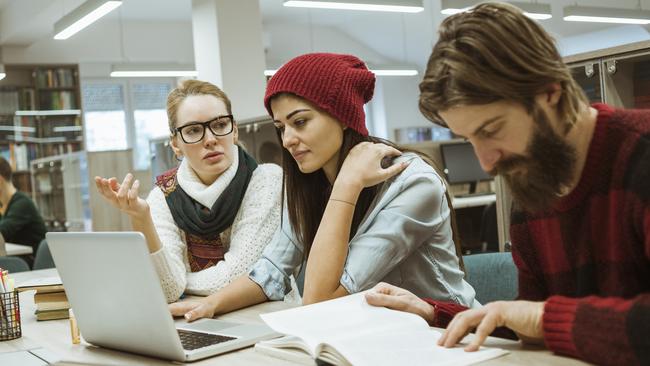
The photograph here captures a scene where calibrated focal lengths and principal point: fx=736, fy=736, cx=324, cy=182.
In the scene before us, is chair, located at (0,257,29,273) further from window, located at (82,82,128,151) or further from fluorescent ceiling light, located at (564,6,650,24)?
window, located at (82,82,128,151)

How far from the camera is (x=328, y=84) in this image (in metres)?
1.87

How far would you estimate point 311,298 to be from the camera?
5.75ft

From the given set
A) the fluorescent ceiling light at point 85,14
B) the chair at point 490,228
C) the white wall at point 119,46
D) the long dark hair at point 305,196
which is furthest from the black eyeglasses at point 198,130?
the white wall at point 119,46

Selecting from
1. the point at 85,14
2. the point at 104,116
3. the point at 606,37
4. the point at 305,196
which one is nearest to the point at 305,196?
the point at 305,196

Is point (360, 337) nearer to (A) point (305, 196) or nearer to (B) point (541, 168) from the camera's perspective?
(B) point (541, 168)

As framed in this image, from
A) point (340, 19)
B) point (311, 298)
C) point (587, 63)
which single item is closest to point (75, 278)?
point (311, 298)

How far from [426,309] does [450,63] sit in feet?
1.81

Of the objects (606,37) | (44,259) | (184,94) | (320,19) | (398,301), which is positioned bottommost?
(44,259)

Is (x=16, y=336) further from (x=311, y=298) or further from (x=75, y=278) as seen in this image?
(x=311, y=298)

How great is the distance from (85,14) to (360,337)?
554 cm

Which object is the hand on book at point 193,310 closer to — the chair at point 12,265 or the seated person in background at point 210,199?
the seated person in background at point 210,199

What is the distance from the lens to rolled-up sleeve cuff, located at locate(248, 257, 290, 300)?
2.00 meters

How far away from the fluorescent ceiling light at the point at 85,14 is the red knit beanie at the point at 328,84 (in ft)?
13.6

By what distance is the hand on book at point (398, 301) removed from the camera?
4.73 ft
